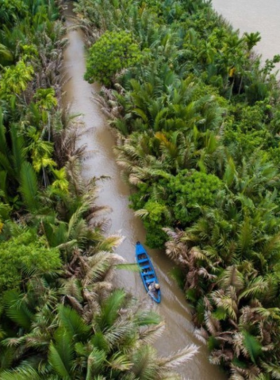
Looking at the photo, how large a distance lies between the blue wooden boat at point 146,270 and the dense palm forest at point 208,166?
1.15 ft

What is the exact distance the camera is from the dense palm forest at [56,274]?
14.8 feet

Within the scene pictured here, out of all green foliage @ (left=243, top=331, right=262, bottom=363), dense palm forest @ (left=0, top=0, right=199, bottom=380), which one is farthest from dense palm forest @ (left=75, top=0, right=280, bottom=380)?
dense palm forest @ (left=0, top=0, right=199, bottom=380)

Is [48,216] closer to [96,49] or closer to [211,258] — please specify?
[211,258]

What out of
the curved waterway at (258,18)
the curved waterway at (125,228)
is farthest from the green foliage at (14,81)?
the curved waterway at (258,18)

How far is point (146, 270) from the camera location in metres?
6.48

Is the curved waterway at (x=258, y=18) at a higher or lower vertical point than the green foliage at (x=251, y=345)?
higher

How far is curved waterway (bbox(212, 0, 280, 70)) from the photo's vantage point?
1326 centimetres

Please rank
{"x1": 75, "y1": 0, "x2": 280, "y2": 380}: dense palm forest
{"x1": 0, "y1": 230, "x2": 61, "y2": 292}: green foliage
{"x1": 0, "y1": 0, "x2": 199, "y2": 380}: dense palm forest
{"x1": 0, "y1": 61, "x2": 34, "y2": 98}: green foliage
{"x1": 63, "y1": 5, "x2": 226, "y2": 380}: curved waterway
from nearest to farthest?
{"x1": 0, "y1": 0, "x2": 199, "y2": 380}: dense palm forest < {"x1": 0, "y1": 230, "x2": 61, "y2": 292}: green foliage < {"x1": 75, "y1": 0, "x2": 280, "y2": 380}: dense palm forest < {"x1": 63, "y1": 5, "x2": 226, "y2": 380}: curved waterway < {"x1": 0, "y1": 61, "x2": 34, "y2": 98}: green foliage

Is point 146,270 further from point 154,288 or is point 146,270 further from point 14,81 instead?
point 14,81

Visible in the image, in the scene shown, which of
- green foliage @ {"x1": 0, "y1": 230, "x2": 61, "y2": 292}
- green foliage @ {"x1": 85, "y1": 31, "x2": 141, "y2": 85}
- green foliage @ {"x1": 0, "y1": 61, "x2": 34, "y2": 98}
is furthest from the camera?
green foliage @ {"x1": 85, "y1": 31, "x2": 141, "y2": 85}

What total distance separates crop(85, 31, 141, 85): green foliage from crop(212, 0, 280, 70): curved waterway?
19.5 ft

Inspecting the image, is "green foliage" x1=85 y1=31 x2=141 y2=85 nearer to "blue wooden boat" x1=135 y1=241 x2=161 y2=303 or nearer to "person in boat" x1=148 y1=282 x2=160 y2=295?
"blue wooden boat" x1=135 y1=241 x2=161 y2=303

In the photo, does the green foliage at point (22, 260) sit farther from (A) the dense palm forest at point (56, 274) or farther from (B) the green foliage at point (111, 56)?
(B) the green foliage at point (111, 56)

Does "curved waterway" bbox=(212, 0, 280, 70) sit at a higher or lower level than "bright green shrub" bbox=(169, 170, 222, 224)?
higher
